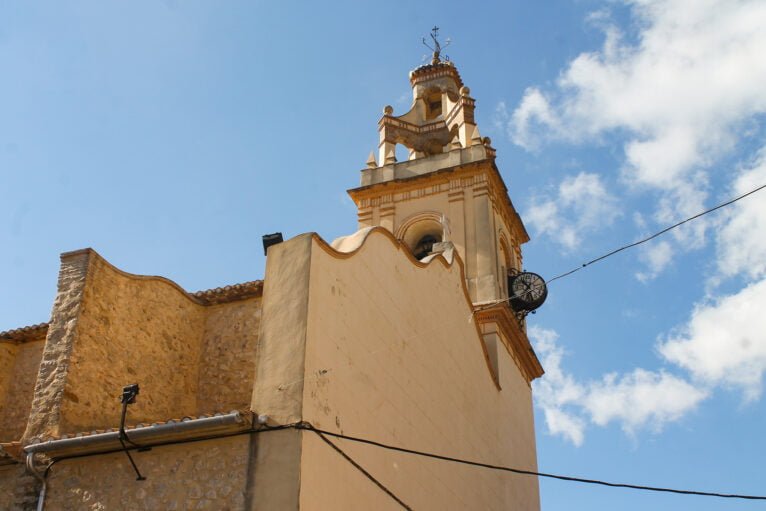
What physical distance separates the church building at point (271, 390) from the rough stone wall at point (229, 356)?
26 millimetres

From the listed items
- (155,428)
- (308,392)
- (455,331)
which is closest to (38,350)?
(155,428)

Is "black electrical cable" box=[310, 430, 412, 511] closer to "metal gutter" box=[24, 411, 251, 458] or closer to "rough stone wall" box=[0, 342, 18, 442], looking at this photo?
"metal gutter" box=[24, 411, 251, 458]

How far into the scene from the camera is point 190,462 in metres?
8.30

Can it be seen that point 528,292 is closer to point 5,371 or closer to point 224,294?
point 224,294

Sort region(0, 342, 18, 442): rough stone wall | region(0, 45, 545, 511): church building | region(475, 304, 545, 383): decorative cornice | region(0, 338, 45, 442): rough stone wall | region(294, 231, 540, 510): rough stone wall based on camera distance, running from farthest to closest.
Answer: region(475, 304, 545, 383): decorative cornice < region(0, 342, 18, 442): rough stone wall < region(0, 338, 45, 442): rough stone wall < region(294, 231, 540, 510): rough stone wall < region(0, 45, 545, 511): church building

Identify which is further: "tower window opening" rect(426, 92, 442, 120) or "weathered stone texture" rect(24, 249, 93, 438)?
"tower window opening" rect(426, 92, 442, 120)

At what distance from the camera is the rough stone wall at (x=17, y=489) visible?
893cm

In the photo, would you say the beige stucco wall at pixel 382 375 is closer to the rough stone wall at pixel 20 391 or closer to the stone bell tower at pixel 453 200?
the stone bell tower at pixel 453 200

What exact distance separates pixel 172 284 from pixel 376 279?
306 centimetres

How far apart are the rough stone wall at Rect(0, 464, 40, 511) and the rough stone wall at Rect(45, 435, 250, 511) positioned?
0.28 m

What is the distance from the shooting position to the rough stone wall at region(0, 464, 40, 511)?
8930mm

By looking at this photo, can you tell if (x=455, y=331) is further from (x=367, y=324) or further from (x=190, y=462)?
(x=190, y=462)

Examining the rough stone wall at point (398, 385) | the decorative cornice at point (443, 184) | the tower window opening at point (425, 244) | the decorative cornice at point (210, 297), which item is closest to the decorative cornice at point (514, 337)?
the rough stone wall at point (398, 385)

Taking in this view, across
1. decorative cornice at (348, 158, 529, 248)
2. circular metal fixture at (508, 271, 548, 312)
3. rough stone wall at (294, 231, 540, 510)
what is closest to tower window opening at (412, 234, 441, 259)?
decorative cornice at (348, 158, 529, 248)
